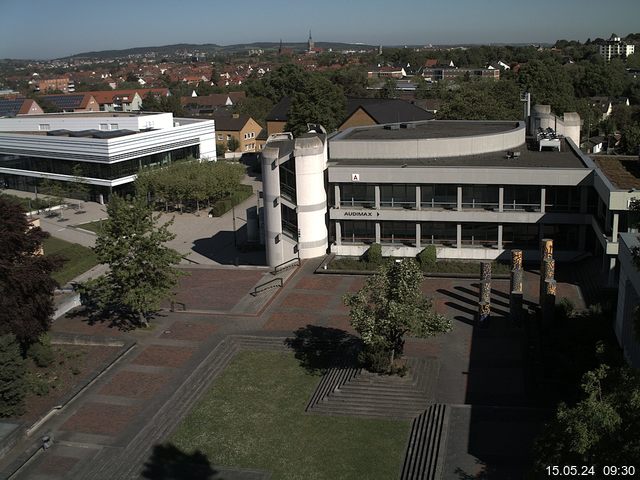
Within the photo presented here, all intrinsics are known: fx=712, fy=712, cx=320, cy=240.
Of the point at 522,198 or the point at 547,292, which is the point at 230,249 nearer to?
the point at 522,198

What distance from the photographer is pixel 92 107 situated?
145 m

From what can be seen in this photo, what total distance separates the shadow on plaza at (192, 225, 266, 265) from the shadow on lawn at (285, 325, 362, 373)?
13047mm

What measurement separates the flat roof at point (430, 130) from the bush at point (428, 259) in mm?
9319

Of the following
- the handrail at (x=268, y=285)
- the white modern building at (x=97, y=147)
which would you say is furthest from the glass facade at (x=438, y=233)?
the white modern building at (x=97, y=147)

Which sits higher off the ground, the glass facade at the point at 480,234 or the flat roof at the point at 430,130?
the flat roof at the point at 430,130

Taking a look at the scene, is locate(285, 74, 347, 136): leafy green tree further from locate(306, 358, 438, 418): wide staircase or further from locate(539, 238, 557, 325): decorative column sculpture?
locate(306, 358, 438, 418): wide staircase

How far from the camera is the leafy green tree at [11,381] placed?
26.1 metres

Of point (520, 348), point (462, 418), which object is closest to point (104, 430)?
point (462, 418)

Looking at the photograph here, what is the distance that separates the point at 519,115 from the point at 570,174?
44595 mm

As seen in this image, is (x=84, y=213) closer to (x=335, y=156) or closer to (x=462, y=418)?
(x=335, y=156)

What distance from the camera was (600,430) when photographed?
45.6 ft

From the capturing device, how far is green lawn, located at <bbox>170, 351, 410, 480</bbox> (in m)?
22.8

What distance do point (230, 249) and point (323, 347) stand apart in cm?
2065

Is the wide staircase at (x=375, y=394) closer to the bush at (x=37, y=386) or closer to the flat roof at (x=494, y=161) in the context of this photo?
the bush at (x=37, y=386)
